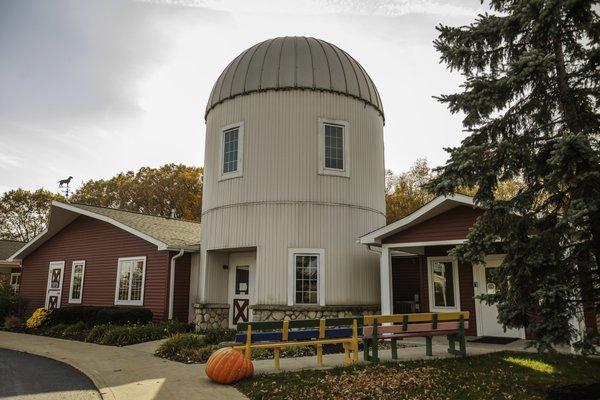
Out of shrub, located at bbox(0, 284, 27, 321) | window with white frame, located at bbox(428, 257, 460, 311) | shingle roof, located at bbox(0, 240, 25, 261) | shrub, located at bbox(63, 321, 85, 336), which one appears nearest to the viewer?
window with white frame, located at bbox(428, 257, 460, 311)

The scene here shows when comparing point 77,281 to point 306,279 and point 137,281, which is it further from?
point 306,279

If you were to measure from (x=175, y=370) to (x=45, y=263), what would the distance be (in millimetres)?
15026

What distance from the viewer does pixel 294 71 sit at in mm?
14633

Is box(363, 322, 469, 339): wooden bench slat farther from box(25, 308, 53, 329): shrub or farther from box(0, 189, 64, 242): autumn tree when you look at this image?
box(0, 189, 64, 242): autumn tree

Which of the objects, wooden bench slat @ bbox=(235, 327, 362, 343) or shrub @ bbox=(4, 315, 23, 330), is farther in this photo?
shrub @ bbox=(4, 315, 23, 330)

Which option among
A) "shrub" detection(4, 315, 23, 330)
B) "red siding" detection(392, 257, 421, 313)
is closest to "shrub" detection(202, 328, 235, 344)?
"red siding" detection(392, 257, 421, 313)

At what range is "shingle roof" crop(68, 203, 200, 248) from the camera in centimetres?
1619

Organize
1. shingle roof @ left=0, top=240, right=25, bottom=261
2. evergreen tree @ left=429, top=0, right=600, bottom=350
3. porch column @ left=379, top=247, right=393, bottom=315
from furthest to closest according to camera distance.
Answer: shingle roof @ left=0, top=240, right=25, bottom=261 → porch column @ left=379, top=247, right=393, bottom=315 → evergreen tree @ left=429, top=0, right=600, bottom=350

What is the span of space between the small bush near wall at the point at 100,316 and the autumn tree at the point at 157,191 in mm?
20427

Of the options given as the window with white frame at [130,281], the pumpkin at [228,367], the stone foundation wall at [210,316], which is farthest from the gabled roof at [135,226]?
the pumpkin at [228,367]

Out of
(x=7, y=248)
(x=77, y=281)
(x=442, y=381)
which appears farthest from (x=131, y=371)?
(x=7, y=248)

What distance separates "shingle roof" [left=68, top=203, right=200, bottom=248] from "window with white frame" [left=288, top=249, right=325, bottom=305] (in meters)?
4.29

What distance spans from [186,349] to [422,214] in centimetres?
642

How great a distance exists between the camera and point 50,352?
11.3 m
